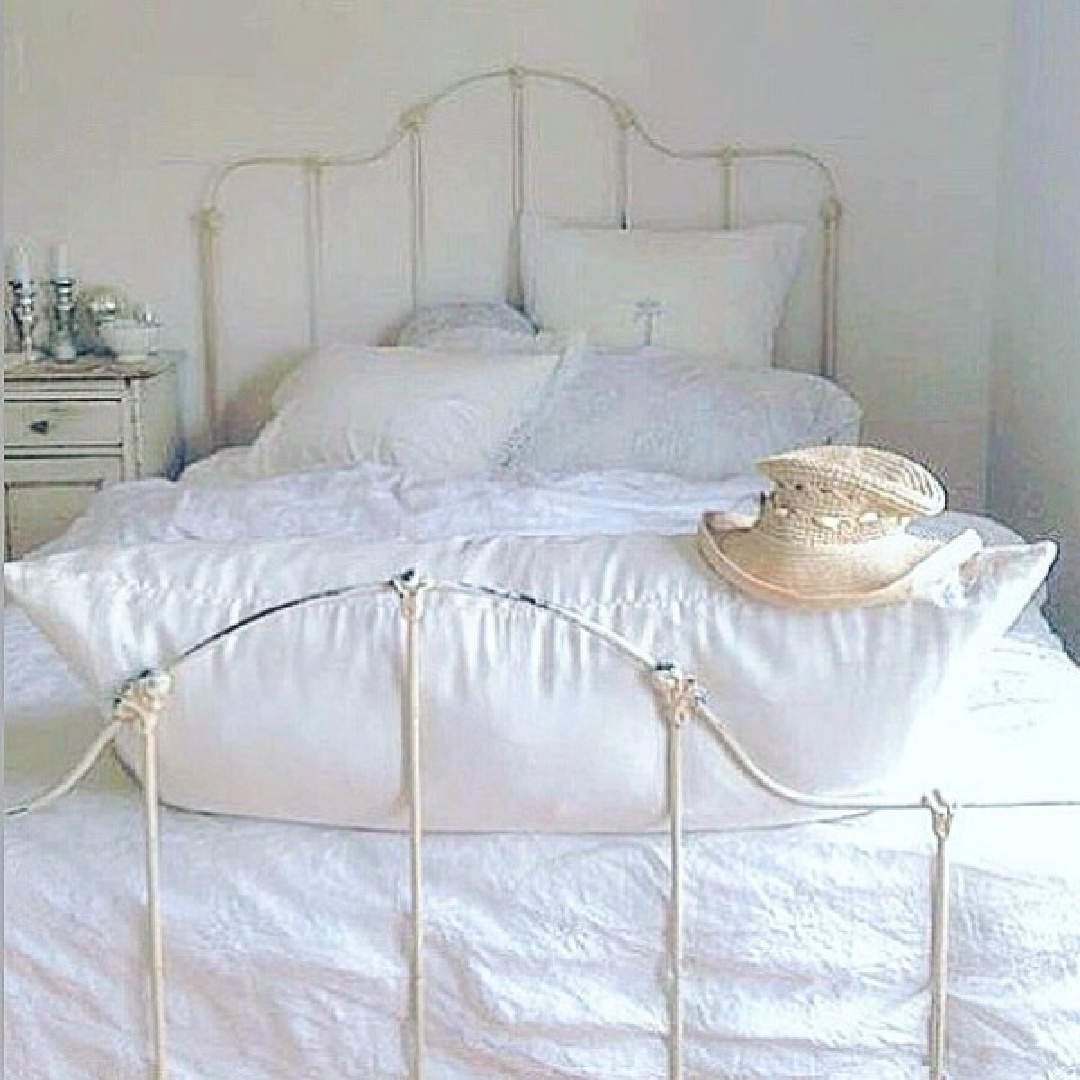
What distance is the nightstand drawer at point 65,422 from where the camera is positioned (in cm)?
327

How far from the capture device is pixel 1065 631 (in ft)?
9.39

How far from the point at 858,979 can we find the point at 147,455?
2.40 meters

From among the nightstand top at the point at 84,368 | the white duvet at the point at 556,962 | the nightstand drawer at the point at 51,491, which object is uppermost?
the nightstand top at the point at 84,368

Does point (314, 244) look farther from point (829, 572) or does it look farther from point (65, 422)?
point (829, 572)

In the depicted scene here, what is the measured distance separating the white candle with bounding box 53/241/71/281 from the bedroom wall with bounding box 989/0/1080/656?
193 centimetres

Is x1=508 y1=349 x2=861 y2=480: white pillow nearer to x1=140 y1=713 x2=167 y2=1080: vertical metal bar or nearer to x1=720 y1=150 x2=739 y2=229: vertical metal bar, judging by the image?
x1=720 y1=150 x2=739 y2=229: vertical metal bar

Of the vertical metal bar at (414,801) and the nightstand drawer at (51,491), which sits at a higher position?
the vertical metal bar at (414,801)

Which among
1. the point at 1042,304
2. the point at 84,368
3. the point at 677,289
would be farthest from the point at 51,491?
the point at 1042,304

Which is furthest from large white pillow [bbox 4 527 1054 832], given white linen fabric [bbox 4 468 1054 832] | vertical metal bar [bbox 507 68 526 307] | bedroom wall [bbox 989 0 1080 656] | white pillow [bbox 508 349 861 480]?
vertical metal bar [bbox 507 68 526 307]

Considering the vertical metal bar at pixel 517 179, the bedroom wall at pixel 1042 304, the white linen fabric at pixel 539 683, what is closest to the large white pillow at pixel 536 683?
the white linen fabric at pixel 539 683

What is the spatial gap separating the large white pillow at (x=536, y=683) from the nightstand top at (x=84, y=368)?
6.88ft

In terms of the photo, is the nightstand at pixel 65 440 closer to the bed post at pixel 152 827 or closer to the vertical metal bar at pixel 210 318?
the vertical metal bar at pixel 210 318

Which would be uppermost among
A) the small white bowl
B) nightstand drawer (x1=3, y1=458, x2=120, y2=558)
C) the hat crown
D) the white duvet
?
the hat crown

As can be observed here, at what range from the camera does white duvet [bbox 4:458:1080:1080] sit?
4.04ft
